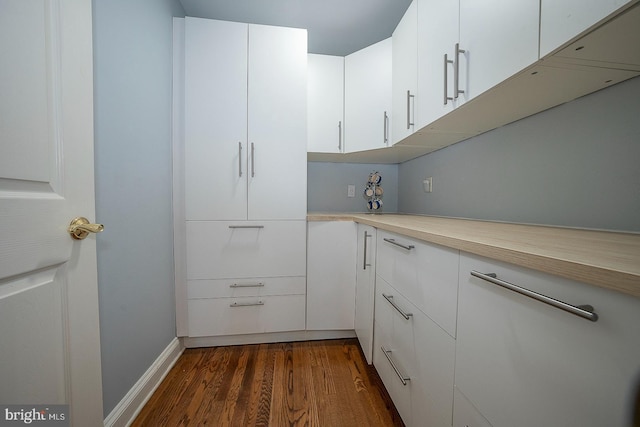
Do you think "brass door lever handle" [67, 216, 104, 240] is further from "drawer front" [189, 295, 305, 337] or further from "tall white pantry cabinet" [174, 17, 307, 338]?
"drawer front" [189, 295, 305, 337]

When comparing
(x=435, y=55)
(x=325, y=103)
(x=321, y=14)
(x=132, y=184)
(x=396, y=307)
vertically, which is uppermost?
(x=321, y=14)

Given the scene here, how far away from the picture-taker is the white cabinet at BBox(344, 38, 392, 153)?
5.32 ft

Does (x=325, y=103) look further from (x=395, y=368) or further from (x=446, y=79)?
(x=395, y=368)

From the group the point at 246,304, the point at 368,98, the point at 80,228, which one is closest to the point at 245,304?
the point at 246,304

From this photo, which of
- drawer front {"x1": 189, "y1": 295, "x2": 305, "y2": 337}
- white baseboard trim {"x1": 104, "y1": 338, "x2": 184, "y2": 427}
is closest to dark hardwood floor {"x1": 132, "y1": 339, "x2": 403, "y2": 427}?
white baseboard trim {"x1": 104, "y1": 338, "x2": 184, "y2": 427}

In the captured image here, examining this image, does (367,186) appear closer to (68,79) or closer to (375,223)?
(375,223)

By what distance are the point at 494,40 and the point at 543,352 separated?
897mm

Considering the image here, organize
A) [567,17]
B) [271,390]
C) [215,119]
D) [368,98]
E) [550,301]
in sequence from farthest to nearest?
[368,98], [215,119], [271,390], [567,17], [550,301]

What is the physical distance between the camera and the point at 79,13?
65 cm

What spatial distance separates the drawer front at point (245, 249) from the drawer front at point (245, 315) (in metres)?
Result: 0.17

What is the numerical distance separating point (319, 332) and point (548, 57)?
70.1 inches

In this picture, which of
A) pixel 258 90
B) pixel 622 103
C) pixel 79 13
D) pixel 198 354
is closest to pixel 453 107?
pixel 622 103

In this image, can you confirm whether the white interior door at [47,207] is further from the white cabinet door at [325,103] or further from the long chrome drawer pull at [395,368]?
the white cabinet door at [325,103]

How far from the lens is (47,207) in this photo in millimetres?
575
